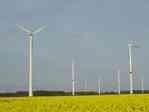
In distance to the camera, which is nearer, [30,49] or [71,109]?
[71,109]

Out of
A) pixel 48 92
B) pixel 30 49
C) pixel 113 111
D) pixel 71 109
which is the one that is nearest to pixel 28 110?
pixel 71 109

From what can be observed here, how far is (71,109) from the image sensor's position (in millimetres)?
33750

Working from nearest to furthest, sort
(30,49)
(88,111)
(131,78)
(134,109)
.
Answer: (88,111) < (134,109) < (30,49) < (131,78)

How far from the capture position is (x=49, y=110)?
109 feet

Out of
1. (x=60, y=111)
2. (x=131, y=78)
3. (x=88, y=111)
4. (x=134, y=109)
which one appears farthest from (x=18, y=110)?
(x=131, y=78)

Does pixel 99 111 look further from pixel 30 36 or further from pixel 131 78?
pixel 131 78

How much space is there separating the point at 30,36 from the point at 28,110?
31175 mm

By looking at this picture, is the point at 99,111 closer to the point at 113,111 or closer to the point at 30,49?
the point at 113,111

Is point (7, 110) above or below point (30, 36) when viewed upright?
below

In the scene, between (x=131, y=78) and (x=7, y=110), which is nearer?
(x=7, y=110)

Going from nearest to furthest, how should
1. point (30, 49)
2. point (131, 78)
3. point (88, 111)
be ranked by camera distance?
point (88, 111)
point (30, 49)
point (131, 78)

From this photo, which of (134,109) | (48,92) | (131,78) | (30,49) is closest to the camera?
(134,109)

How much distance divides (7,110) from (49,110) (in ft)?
9.84

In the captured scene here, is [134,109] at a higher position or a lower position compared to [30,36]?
lower
